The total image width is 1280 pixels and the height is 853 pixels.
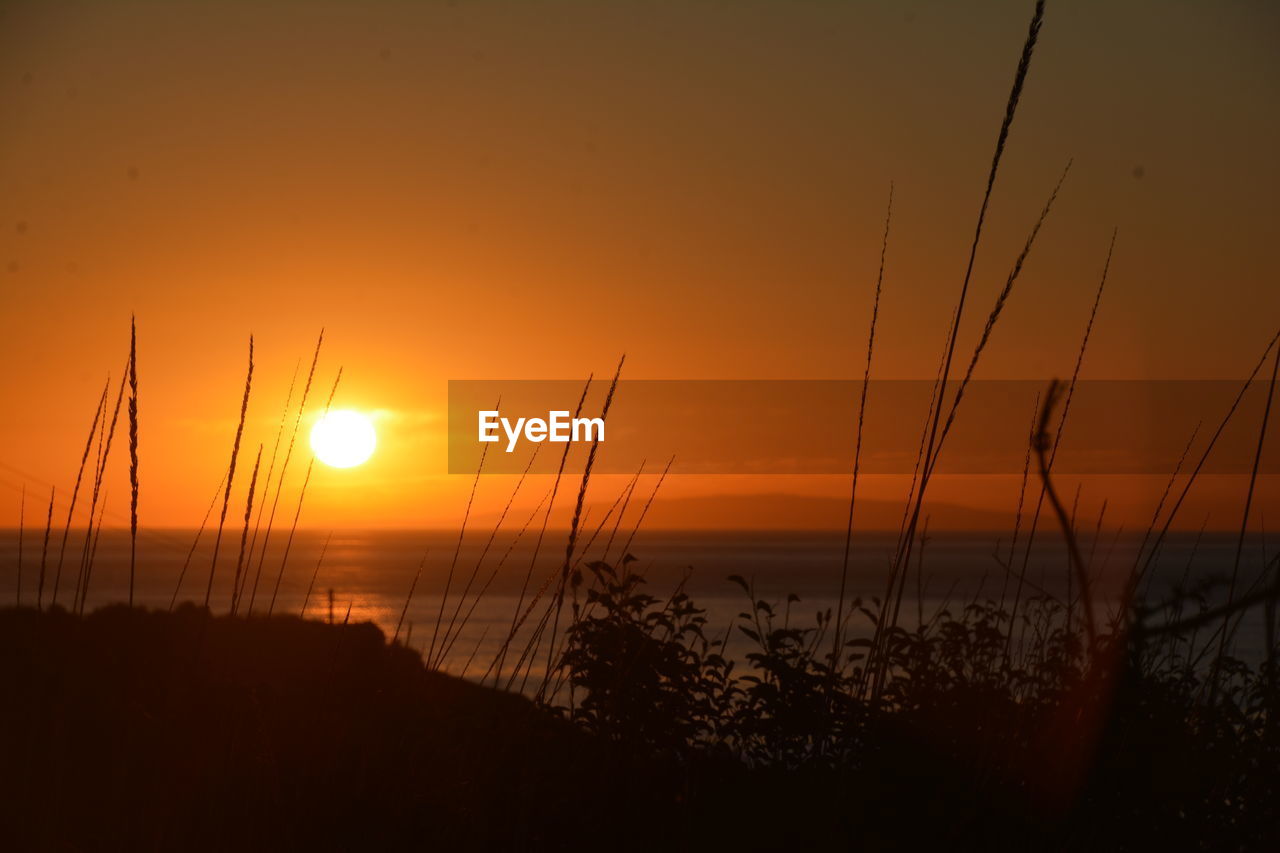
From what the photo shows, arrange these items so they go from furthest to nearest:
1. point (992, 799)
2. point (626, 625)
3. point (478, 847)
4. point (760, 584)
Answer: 1. point (760, 584)
2. point (626, 625)
3. point (992, 799)
4. point (478, 847)

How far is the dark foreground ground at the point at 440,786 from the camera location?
7.40ft

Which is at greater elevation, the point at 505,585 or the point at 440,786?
the point at 440,786

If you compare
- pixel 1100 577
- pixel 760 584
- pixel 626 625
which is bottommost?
pixel 760 584

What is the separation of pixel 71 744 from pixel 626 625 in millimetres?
1768

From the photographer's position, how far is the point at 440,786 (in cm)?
252

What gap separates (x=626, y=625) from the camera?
12.4ft

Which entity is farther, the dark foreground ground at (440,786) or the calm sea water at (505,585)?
the calm sea water at (505,585)

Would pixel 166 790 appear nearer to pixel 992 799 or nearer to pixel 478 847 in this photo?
pixel 478 847

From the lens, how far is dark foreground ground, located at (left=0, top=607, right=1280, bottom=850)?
2256 millimetres

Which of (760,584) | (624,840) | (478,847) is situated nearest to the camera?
(478,847)

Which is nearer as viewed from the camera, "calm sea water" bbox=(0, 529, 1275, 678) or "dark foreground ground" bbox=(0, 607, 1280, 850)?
"dark foreground ground" bbox=(0, 607, 1280, 850)

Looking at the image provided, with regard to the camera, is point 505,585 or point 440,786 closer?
point 440,786

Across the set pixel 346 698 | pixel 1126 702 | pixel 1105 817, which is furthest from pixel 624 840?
pixel 346 698

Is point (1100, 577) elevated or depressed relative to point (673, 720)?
elevated
